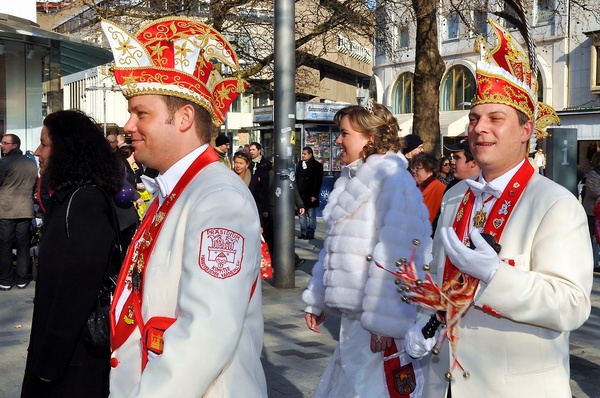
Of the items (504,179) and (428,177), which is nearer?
(504,179)

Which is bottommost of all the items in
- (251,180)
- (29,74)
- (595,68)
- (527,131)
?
(251,180)

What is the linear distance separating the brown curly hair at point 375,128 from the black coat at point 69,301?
1.66m

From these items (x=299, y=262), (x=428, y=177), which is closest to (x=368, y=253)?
(x=428, y=177)

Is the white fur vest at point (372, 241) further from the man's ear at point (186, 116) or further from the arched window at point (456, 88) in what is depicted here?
the arched window at point (456, 88)

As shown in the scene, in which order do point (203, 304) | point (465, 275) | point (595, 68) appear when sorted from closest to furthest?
1. point (203, 304)
2. point (465, 275)
3. point (595, 68)

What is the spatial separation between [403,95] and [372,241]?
125 ft

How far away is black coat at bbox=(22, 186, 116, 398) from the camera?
3.22m

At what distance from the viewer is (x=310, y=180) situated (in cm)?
1647

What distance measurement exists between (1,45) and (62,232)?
13.2 metres

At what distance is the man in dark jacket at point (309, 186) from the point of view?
16359 mm

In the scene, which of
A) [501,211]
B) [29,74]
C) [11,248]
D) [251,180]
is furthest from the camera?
[29,74]

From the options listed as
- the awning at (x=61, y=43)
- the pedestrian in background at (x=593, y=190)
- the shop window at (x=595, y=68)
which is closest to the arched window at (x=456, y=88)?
the shop window at (x=595, y=68)

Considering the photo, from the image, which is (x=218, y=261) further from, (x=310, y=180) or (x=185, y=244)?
(x=310, y=180)

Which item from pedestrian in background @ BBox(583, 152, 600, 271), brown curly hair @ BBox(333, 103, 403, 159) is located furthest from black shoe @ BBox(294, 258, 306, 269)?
brown curly hair @ BBox(333, 103, 403, 159)
